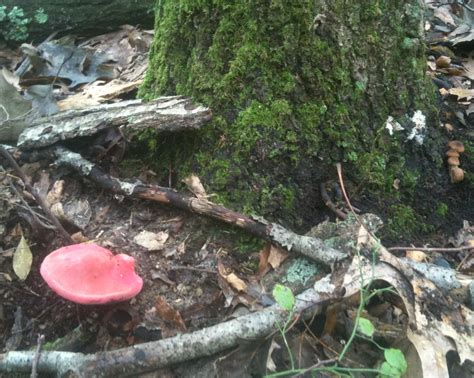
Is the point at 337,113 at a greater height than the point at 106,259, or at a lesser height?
greater

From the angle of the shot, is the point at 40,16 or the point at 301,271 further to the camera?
the point at 40,16

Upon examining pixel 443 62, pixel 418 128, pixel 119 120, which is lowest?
pixel 443 62

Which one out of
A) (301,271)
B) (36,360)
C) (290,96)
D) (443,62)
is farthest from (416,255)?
(443,62)

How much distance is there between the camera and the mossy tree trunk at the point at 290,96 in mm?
2416

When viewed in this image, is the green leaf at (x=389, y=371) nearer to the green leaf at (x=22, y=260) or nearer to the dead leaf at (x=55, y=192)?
the green leaf at (x=22, y=260)

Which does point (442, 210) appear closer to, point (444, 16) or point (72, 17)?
point (444, 16)

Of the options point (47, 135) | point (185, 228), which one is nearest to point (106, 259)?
point (185, 228)

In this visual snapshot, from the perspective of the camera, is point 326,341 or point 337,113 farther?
point 337,113

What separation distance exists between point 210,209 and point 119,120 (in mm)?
631

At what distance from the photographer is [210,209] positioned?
2332 millimetres

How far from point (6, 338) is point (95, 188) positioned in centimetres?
81

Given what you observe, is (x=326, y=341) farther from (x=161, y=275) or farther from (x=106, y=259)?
(x=106, y=259)

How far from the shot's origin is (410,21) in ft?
8.98

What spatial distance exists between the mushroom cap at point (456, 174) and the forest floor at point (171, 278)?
65 millimetres
